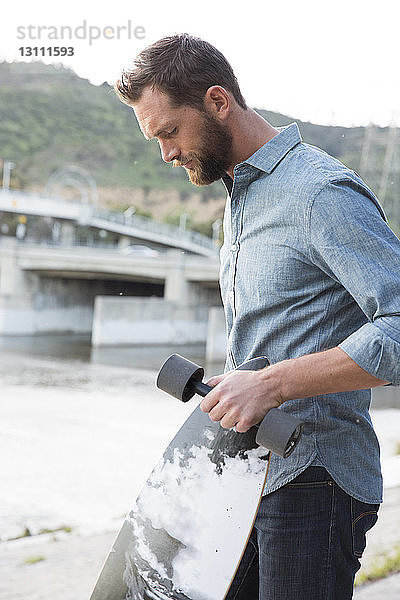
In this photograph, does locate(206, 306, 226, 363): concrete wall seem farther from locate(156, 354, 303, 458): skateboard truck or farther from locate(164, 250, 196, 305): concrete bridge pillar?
locate(156, 354, 303, 458): skateboard truck

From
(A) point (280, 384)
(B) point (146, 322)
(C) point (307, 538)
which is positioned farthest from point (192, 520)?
(B) point (146, 322)

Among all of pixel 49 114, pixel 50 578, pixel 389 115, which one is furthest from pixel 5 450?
pixel 49 114

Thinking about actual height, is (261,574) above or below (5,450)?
above

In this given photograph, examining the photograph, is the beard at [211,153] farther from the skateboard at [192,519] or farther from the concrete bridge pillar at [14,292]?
the concrete bridge pillar at [14,292]

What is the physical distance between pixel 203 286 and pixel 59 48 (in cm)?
1647

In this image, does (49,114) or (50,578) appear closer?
(50,578)

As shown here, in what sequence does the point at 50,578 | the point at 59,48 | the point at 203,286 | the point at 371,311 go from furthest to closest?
the point at 203,286, the point at 59,48, the point at 50,578, the point at 371,311

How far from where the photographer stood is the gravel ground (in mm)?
2010

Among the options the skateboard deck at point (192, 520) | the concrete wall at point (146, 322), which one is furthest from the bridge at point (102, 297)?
the skateboard deck at point (192, 520)

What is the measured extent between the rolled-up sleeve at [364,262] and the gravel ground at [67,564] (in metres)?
1.44

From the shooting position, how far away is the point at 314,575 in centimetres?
86

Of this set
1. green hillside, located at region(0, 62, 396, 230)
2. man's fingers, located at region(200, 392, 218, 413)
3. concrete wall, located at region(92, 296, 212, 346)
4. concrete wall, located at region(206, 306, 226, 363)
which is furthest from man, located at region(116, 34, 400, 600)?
green hillside, located at region(0, 62, 396, 230)

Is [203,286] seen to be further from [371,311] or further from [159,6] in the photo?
[371,311]

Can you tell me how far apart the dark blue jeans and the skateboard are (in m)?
0.03
